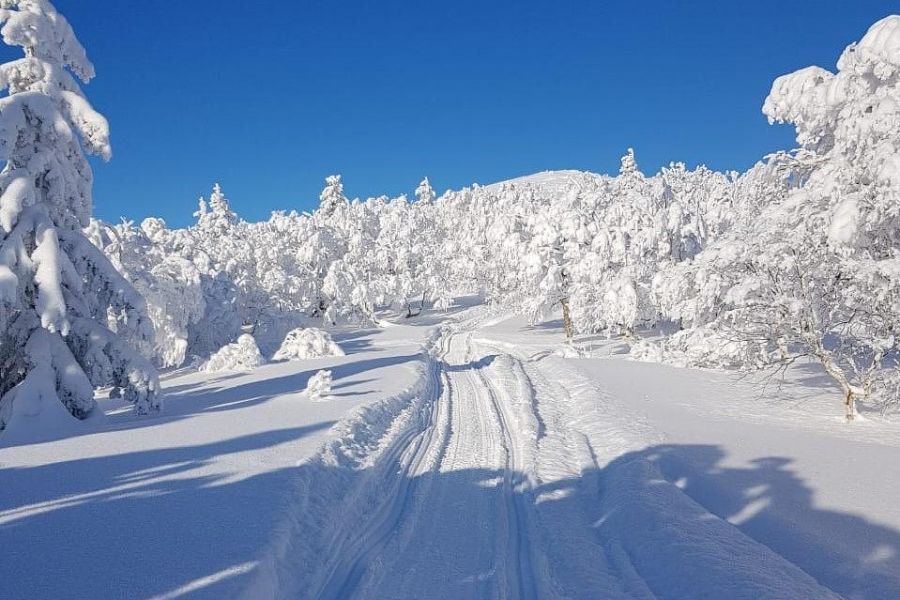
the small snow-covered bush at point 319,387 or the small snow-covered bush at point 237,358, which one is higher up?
the small snow-covered bush at point 237,358

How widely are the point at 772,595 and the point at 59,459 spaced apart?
10.6m

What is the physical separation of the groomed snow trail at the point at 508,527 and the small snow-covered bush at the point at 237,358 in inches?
541

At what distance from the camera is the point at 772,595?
5.32m

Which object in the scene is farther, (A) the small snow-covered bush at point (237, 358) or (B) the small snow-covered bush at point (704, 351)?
(A) the small snow-covered bush at point (237, 358)

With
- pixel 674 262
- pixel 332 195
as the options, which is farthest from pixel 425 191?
pixel 674 262

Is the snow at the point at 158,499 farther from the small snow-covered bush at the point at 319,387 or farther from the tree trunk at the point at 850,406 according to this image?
the tree trunk at the point at 850,406

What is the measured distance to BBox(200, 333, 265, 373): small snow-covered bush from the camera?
24.4 meters

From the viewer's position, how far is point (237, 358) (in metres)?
24.6

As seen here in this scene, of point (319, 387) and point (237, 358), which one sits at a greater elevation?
point (237, 358)

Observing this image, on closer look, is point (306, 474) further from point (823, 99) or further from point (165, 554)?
point (823, 99)

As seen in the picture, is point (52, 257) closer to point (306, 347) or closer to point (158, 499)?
point (158, 499)

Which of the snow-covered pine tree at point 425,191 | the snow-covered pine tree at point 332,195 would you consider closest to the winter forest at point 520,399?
the snow-covered pine tree at point 332,195

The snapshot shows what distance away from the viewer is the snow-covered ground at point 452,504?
18.5ft

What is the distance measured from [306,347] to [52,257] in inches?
675
